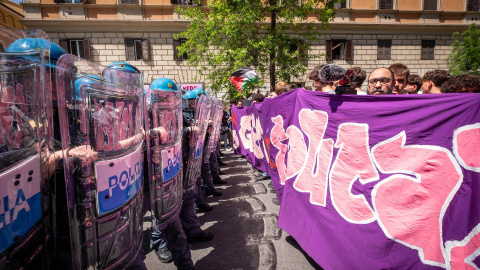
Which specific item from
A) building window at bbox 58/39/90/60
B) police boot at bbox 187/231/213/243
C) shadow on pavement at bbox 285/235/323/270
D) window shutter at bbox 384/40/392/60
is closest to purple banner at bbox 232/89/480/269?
shadow on pavement at bbox 285/235/323/270

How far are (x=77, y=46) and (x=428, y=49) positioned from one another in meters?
23.0

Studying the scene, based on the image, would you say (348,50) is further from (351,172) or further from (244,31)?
(351,172)

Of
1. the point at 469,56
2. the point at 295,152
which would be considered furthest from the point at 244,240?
the point at 469,56

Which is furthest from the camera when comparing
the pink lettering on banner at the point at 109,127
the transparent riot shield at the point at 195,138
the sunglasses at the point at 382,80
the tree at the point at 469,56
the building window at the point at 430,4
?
the building window at the point at 430,4

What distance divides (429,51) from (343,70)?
19.4 metres

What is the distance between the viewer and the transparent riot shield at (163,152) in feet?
5.27

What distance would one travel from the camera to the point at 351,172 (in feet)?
7.00

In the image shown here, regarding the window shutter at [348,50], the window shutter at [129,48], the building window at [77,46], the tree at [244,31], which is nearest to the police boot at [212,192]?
the tree at [244,31]

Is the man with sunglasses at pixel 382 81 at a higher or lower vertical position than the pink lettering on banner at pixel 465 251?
higher

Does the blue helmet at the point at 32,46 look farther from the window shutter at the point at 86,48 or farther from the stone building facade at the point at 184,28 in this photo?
the window shutter at the point at 86,48

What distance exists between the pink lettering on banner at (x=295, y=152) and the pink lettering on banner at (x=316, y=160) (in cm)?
7

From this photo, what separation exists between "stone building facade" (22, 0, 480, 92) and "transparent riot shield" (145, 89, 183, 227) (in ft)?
35.4

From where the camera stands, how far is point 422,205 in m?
1.66

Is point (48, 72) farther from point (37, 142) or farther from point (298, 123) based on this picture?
point (298, 123)
